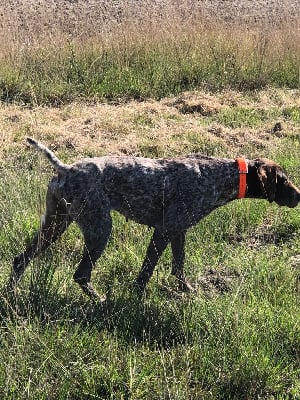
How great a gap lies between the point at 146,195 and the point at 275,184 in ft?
3.48

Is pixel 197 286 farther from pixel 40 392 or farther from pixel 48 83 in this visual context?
pixel 48 83

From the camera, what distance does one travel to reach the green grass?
3090 mm

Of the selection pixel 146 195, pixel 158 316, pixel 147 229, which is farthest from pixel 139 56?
pixel 158 316

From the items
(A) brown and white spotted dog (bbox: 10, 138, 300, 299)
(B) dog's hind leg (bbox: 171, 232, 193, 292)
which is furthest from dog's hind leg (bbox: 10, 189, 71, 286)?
(B) dog's hind leg (bbox: 171, 232, 193, 292)

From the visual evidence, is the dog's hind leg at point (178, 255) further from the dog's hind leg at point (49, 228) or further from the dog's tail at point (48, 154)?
the dog's tail at point (48, 154)

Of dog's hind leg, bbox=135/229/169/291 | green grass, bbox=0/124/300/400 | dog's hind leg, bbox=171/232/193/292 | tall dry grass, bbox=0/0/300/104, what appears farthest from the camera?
tall dry grass, bbox=0/0/300/104

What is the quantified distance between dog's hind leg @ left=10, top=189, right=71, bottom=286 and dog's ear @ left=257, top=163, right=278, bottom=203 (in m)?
1.53

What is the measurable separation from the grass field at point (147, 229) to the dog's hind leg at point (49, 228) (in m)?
0.09

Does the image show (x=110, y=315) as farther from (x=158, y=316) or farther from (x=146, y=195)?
(x=146, y=195)

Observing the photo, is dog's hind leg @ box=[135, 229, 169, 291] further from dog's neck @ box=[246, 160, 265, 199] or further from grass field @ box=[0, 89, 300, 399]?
dog's neck @ box=[246, 160, 265, 199]

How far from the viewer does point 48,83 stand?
8.88m

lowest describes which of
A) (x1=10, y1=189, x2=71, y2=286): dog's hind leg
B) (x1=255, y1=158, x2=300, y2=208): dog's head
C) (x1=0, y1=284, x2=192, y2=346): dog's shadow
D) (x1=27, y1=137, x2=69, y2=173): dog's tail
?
(x1=0, y1=284, x2=192, y2=346): dog's shadow

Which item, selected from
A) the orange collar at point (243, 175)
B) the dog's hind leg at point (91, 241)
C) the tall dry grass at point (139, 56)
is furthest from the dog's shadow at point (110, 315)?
the tall dry grass at point (139, 56)

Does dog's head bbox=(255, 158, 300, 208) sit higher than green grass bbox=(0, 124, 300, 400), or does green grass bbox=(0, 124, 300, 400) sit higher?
dog's head bbox=(255, 158, 300, 208)
